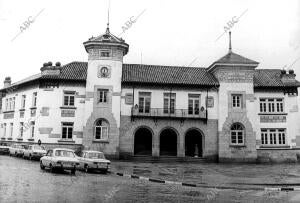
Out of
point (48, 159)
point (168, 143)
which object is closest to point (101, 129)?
point (168, 143)

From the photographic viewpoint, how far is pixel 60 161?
19.4 metres

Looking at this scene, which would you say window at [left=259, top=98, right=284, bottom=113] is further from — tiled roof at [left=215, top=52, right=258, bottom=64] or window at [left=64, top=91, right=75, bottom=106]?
window at [left=64, top=91, right=75, bottom=106]

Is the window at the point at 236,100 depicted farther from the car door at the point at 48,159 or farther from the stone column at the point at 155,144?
the car door at the point at 48,159

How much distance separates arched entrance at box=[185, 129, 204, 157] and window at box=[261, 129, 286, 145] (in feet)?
21.8

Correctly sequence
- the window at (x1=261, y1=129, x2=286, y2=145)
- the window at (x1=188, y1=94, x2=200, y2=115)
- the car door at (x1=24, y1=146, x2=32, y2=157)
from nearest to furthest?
1. the car door at (x1=24, y1=146, x2=32, y2=157)
2. the window at (x1=188, y1=94, x2=200, y2=115)
3. the window at (x1=261, y1=129, x2=286, y2=145)

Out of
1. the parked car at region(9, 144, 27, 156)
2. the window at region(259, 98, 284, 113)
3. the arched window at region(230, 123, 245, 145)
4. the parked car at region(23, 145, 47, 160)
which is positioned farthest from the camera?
the window at region(259, 98, 284, 113)

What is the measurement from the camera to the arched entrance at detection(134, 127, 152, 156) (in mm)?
35156

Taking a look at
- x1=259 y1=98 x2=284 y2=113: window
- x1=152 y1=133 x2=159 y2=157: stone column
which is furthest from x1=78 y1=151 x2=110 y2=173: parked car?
x1=259 y1=98 x2=284 y2=113: window

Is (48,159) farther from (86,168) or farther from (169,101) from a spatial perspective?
(169,101)

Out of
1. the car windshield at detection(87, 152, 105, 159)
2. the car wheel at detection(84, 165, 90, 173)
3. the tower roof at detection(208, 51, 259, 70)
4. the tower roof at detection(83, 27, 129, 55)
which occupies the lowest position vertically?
the car wheel at detection(84, 165, 90, 173)

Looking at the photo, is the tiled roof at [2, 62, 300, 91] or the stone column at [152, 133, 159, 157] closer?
the stone column at [152, 133, 159, 157]

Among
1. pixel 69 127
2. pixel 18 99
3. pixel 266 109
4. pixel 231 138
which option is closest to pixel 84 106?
pixel 69 127

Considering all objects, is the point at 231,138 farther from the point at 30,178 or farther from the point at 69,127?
the point at 30,178

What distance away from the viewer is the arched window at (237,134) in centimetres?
3403
